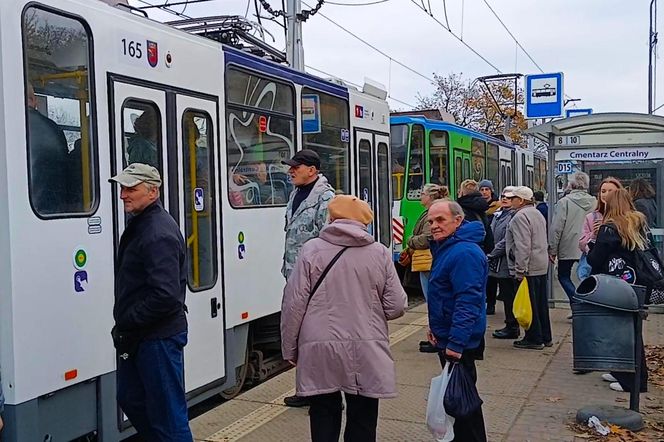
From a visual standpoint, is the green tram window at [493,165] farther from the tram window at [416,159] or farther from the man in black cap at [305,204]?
the man in black cap at [305,204]

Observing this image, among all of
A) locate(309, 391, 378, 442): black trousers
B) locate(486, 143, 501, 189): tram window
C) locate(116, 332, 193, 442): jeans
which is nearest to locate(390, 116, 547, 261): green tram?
locate(486, 143, 501, 189): tram window

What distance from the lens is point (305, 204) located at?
18.9ft

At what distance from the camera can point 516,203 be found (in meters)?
8.42

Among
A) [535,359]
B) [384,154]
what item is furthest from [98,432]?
[384,154]

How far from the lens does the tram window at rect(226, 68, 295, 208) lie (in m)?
6.36

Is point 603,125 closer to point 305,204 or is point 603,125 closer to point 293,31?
point 305,204

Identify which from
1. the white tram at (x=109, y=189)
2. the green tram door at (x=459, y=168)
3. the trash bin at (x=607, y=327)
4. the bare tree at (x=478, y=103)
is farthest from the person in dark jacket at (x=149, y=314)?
the bare tree at (x=478, y=103)

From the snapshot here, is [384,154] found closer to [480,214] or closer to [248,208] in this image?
[480,214]

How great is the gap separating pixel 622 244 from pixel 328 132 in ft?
11.1

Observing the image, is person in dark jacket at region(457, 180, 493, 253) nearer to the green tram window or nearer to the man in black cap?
the man in black cap

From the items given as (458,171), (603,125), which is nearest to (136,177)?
(603,125)

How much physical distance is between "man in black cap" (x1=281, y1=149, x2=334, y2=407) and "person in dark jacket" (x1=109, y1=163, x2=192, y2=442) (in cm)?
159

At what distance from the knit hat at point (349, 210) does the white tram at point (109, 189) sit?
55.6 inches

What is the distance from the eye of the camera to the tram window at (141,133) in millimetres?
5009
